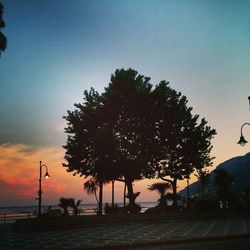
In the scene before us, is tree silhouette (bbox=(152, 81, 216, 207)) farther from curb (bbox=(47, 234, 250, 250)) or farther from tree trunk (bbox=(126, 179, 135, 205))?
curb (bbox=(47, 234, 250, 250))

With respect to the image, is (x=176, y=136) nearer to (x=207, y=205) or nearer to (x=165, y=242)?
(x=207, y=205)

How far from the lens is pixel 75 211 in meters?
44.3

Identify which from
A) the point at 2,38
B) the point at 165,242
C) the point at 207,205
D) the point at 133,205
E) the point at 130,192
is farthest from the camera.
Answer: the point at 130,192

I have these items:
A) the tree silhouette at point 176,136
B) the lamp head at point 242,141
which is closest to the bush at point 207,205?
the tree silhouette at point 176,136

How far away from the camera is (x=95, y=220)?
3138 cm

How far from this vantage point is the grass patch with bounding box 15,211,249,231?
28.1 m

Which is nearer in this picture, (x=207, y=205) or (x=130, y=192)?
(x=207, y=205)

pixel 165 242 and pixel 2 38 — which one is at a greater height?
pixel 2 38

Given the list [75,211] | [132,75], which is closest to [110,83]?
[132,75]

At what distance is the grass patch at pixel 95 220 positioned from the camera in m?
28.1

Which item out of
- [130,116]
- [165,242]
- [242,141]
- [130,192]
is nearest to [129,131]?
[130,116]

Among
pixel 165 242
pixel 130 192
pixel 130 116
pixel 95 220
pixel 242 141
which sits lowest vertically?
pixel 165 242

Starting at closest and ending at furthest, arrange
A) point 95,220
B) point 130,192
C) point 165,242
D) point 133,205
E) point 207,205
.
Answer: point 165,242
point 95,220
point 207,205
point 133,205
point 130,192

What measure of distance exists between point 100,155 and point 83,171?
337 cm
